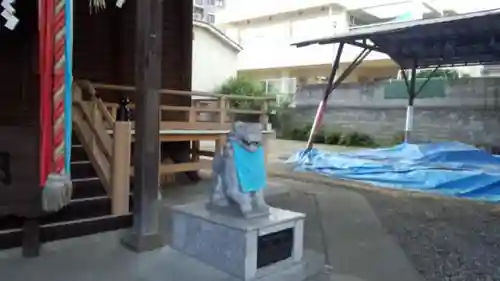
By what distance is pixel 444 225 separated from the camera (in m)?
4.57

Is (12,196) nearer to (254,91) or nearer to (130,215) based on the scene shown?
(130,215)

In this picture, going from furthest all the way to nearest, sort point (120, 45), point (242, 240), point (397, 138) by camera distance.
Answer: point (397, 138)
point (120, 45)
point (242, 240)

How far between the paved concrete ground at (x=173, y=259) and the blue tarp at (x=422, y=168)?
242 cm

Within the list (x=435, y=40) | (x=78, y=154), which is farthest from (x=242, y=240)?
(x=435, y=40)

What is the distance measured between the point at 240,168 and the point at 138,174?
0.92 meters

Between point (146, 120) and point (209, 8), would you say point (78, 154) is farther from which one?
point (209, 8)

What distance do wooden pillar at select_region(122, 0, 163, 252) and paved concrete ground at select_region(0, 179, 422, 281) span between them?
21 cm

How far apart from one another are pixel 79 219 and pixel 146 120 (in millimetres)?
1187

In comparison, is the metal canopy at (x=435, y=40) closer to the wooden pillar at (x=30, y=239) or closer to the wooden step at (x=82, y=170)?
the wooden step at (x=82, y=170)

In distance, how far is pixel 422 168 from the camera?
294 inches

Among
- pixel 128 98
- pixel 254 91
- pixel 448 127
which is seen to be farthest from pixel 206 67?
pixel 128 98

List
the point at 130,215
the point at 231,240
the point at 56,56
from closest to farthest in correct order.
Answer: the point at 56,56 → the point at 231,240 → the point at 130,215

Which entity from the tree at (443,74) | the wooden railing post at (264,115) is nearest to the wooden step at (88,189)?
the wooden railing post at (264,115)

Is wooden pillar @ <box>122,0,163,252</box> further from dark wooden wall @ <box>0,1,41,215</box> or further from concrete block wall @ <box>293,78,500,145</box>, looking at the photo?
concrete block wall @ <box>293,78,500,145</box>
